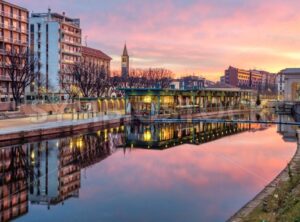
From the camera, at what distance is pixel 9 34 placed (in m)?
77.1

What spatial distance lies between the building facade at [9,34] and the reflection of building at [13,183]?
47.6 meters

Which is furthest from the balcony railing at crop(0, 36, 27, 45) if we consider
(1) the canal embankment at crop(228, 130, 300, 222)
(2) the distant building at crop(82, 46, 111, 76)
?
(1) the canal embankment at crop(228, 130, 300, 222)

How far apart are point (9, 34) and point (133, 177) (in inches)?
2480

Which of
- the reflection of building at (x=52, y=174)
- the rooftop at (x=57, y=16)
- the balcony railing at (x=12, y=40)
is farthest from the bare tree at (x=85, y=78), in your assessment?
the reflection of building at (x=52, y=174)

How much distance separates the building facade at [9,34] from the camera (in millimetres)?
73438

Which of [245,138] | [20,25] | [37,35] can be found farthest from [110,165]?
[37,35]

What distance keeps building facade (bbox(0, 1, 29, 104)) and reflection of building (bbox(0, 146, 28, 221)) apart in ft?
156

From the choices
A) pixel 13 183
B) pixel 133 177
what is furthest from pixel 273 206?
pixel 13 183

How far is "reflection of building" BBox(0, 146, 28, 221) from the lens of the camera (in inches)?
611

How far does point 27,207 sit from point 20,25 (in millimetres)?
70231

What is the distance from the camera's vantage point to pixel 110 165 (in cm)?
2541

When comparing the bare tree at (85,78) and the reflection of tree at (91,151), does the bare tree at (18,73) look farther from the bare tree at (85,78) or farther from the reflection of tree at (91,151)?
the reflection of tree at (91,151)

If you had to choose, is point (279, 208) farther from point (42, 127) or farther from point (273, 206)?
point (42, 127)

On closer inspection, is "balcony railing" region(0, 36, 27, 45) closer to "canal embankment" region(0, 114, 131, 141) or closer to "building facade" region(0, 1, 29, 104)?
"building facade" region(0, 1, 29, 104)
